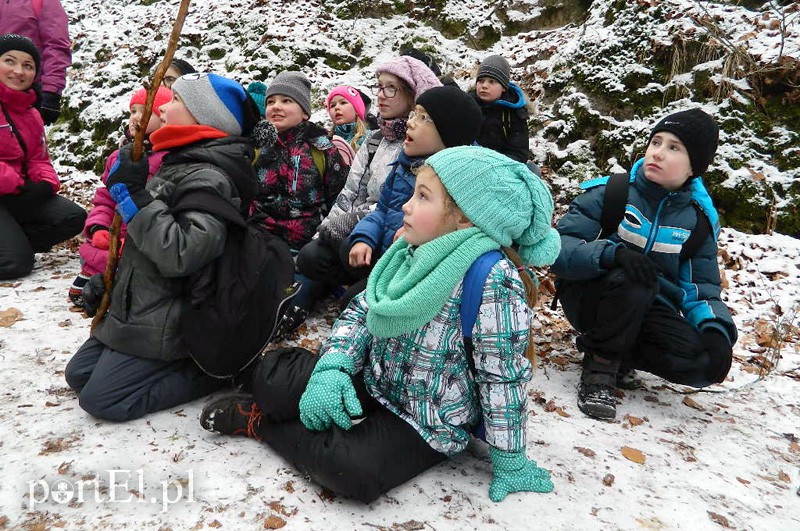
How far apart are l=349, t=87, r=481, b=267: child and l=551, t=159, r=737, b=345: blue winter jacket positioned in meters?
1.09

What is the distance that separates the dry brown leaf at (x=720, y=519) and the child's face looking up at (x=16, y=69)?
613cm

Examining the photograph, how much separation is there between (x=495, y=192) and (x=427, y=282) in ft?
1.63

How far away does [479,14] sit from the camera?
32.1 feet

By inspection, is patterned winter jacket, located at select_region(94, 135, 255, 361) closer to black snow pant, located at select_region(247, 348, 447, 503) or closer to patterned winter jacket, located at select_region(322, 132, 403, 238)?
black snow pant, located at select_region(247, 348, 447, 503)

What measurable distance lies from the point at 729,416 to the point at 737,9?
625 centimetres

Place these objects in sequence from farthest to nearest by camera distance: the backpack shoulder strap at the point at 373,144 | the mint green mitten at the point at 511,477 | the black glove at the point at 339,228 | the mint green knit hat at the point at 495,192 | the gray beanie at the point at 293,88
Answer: the gray beanie at the point at 293,88 → the backpack shoulder strap at the point at 373,144 → the black glove at the point at 339,228 → the mint green mitten at the point at 511,477 → the mint green knit hat at the point at 495,192

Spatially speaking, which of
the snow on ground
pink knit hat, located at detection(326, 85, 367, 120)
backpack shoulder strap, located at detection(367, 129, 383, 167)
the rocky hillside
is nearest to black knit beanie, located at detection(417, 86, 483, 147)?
backpack shoulder strap, located at detection(367, 129, 383, 167)

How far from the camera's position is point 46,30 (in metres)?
5.70

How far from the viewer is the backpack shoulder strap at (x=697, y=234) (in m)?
3.32

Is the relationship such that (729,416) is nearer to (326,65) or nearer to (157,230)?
(157,230)

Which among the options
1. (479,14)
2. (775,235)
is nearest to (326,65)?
(479,14)

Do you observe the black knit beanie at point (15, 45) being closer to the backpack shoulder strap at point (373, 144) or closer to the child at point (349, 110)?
Answer: the child at point (349, 110)

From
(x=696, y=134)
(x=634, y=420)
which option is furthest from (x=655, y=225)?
(x=634, y=420)

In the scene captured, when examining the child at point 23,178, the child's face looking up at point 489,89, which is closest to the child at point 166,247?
the child at point 23,178
